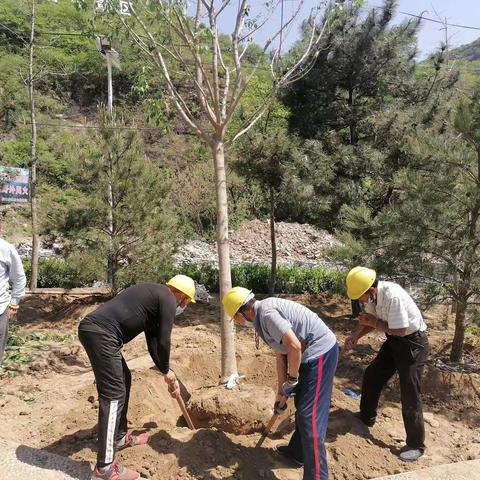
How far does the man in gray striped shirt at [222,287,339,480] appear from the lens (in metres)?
2.93

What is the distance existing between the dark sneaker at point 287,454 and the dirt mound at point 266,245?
12.9 meters

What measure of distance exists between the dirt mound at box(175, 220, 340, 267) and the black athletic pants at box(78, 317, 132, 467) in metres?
13.2

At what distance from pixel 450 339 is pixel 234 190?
1470 centimetres

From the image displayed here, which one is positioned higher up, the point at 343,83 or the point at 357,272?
the point at 343,83

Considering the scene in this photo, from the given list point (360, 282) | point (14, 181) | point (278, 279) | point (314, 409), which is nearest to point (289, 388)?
point (314, 409)

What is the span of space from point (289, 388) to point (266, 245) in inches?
625

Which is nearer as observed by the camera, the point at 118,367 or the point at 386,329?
the point at 118,367

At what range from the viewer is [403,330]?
3498mm

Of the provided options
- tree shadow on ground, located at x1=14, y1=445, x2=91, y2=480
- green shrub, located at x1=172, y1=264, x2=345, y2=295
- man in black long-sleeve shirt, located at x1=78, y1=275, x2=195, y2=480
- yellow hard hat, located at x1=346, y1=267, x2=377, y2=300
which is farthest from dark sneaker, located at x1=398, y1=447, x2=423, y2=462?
green shrub, located at x1=172, y1=264, x2=345, y2=295

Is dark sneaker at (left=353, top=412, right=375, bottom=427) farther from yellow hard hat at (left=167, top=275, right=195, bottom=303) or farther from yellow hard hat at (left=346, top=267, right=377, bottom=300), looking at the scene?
yellow hard hat at (left=167, top=275, right=195, bottom=303)

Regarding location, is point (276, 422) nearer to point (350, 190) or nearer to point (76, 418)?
point (76, 418)

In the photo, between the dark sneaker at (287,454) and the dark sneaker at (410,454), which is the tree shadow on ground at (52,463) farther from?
the dark sneaker at (410,454)

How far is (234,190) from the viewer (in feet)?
66.8

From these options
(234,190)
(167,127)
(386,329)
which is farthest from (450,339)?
(234,190)
